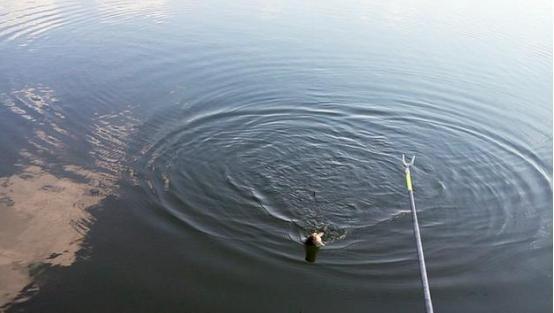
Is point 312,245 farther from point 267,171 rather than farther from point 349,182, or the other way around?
point 267,171

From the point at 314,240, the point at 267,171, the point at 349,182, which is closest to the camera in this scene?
the point at 314,240

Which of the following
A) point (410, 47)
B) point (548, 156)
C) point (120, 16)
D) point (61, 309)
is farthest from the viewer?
point (120, 16)

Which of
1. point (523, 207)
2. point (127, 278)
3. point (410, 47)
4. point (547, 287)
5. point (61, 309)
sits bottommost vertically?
point (61, 309)

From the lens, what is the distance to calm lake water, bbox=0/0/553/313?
7.47 m

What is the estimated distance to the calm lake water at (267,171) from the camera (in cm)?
747

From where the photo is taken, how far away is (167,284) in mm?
7391

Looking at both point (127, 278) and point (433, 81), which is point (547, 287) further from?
point (433, 81)

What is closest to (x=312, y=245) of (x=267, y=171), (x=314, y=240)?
(x=314, y=240)

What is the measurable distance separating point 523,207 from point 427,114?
4.01m

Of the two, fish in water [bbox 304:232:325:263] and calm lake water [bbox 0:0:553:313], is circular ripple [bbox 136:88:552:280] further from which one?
fish in water [bbox 304:232:325:263]

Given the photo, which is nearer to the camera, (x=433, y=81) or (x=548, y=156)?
(x=548, y=156)

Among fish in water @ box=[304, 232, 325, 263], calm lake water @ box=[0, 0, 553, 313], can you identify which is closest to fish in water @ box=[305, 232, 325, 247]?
fish in water @ box=[304, 232, 325, 263]

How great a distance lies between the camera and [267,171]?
9922 mm

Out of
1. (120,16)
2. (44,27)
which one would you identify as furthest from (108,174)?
(120,16)
